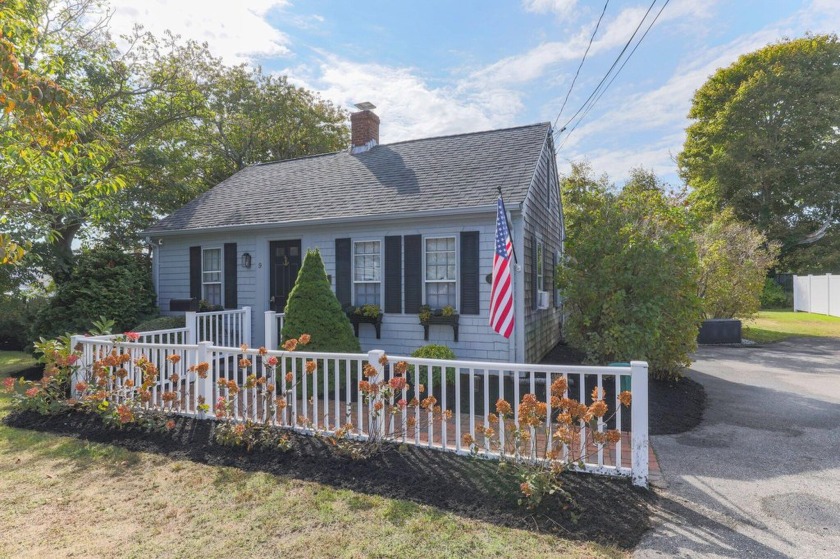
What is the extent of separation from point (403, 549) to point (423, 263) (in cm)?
565

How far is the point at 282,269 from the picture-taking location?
9422 mm

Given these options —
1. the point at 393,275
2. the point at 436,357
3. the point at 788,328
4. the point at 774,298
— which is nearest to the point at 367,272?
the point at 393,275

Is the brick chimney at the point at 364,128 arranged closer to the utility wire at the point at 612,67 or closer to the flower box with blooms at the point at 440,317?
the utility wire at the point at 612,67

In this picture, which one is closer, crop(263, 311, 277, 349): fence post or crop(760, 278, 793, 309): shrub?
crop(263, 311, 277, 349): fence post

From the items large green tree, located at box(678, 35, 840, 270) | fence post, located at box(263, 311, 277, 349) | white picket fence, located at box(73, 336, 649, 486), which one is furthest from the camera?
large green tree, located at box(678, 35, 840, 270)

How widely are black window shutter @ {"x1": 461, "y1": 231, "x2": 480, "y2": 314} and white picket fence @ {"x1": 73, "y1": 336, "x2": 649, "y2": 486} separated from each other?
1.17 meters

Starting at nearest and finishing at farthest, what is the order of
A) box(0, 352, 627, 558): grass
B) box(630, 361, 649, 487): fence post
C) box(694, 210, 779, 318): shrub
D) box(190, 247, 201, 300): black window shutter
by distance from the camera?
box(0, 352, 627, 558): grass, box(630, 361, 649, 487): fence post, box(190, 247, 201, 300): black window shutter, box(694, 210, 779, 318): shrub

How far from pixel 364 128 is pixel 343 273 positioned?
A: 4.82m

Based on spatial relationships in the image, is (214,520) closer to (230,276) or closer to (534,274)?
(534,274)

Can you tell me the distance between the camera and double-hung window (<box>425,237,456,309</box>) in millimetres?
7918

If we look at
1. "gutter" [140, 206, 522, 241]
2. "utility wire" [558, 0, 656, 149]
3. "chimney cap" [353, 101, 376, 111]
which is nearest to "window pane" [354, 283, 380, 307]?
"gutter" [140, 206, 522, 241]

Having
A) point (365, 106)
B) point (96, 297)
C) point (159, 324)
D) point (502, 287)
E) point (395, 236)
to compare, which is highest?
point (365, 106)

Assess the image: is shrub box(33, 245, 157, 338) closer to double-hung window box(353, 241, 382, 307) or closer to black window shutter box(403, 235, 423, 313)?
double-hung window box(353, 241, 382, 307)

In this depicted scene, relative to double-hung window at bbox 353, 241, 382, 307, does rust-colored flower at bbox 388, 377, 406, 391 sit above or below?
below
